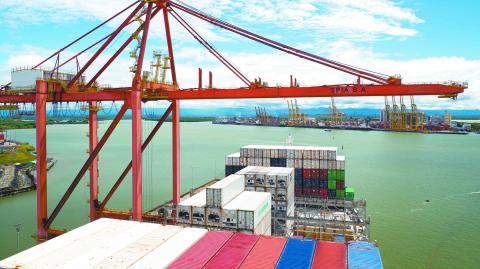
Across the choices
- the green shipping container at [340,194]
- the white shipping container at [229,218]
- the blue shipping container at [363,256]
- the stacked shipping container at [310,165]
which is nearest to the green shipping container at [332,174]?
the stacked shipping container at [310,165]

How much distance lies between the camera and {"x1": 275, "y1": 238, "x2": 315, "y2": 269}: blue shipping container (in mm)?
11555

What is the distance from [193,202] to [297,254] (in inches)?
340

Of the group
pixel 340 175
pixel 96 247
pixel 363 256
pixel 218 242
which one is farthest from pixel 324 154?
pixel 96 247

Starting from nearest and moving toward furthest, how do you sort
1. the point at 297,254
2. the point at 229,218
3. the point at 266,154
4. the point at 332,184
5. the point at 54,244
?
the point at 54,244 → the point at 297,254 → the point at 229,218 → the point at 332,184 → the point at 266,154

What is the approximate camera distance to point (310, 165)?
30.6 metres

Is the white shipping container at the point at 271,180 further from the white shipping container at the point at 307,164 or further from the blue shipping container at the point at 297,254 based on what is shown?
the blue shipping container at the point at 297,254

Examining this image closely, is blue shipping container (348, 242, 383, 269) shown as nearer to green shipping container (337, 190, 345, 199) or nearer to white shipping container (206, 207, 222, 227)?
white shipping container (206, 207, 222, 227)

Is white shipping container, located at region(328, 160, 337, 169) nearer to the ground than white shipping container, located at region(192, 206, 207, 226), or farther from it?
farther from it

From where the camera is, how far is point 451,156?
73562mm

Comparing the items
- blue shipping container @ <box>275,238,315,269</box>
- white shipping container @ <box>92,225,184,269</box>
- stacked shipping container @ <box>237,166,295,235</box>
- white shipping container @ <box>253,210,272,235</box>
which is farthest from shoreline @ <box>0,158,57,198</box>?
blue shipping container @ <box>275,238,315,269</box>

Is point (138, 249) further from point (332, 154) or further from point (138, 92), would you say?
point (332, 154)

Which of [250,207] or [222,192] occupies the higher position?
[222,192]

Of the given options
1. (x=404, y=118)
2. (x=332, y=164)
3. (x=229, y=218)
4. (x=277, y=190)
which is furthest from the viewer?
(x=404, y=118)

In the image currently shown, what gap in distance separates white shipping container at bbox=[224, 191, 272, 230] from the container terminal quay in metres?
0.06
